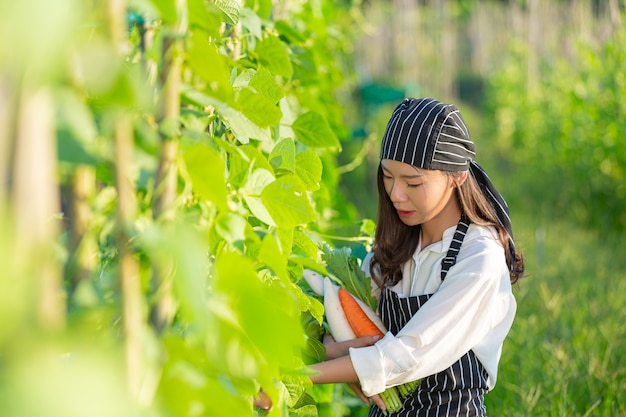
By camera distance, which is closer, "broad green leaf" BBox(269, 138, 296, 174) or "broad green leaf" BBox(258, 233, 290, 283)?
"broad green leaf" BBox(258, 233, 290, 283)

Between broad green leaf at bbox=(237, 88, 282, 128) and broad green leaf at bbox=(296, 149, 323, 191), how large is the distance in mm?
357

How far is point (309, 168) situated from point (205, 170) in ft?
2.03

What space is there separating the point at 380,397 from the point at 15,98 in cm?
131

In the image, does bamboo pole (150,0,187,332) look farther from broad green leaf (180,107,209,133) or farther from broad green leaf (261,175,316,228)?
broad green leaf (261,175,316,228)

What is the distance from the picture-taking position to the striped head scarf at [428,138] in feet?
5.49

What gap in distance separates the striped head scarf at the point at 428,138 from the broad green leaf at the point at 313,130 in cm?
21

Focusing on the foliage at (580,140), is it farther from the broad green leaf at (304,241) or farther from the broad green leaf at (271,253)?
the broad green leaf at (271,253)

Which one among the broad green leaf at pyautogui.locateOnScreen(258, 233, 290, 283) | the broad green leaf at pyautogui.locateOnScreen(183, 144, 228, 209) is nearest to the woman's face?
the broad green leaf at pyautogui.locateOnScreen(258, 233, 290, 283)

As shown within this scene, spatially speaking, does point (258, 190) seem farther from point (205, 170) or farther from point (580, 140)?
point (580, 140)

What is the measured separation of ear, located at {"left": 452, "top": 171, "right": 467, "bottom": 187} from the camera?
1755 millimetres

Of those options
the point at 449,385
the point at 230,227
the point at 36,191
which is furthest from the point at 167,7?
the point at 449,385

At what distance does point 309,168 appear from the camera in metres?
1.38

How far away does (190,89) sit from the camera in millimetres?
869

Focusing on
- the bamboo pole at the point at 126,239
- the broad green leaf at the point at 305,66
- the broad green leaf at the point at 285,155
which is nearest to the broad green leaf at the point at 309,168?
the broad green leaf at the point at 285,155
